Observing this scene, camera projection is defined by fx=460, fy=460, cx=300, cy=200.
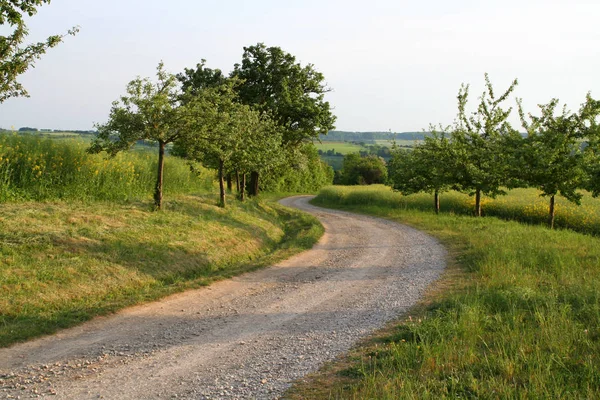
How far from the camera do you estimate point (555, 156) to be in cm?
2177

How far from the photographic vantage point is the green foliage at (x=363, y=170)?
91.1 m

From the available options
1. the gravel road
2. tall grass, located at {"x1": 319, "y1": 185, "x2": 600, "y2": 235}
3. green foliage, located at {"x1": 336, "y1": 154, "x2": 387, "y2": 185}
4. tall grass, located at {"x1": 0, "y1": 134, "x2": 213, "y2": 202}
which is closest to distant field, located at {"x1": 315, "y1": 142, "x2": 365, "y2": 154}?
green foliage, located at {"x1": 336, "y1": 154, "x2": 387, "y2": 185}

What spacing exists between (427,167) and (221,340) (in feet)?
80.0

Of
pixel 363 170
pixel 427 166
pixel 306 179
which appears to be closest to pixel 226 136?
pixel 427 166

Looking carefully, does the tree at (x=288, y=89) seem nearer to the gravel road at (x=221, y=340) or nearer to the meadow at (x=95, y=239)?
the meadow at (x=95, y=239)

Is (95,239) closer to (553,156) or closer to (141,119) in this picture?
(141,119)

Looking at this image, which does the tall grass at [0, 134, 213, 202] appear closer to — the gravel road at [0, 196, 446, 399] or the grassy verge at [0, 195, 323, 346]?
the grassy verge at [0, 195, 323, 346]

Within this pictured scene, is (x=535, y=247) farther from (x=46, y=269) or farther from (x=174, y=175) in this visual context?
(x=174, y=175)

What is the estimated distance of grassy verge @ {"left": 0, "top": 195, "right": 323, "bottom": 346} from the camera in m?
8.59

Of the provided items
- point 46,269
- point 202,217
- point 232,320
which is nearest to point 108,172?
point 202,217

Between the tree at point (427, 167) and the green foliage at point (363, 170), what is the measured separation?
5730 centimetres

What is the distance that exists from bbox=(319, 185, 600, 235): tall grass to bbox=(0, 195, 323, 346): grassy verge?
16328mm

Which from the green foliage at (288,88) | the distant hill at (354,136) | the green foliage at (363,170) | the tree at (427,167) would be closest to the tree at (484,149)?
the tree at (427,167)

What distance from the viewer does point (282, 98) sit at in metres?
34.3
